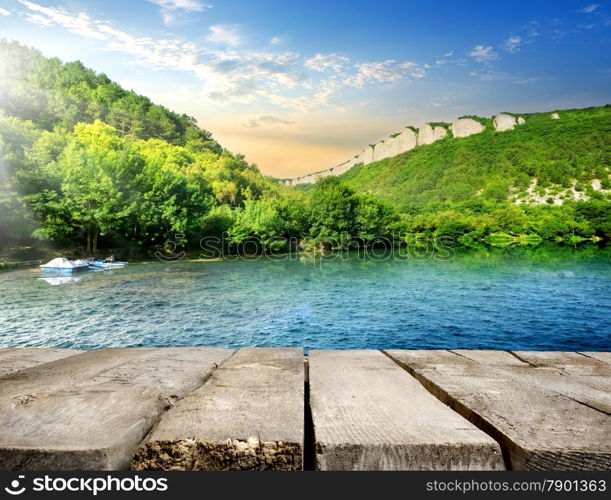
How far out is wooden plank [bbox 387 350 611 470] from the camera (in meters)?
1.03

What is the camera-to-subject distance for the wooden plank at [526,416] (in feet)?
3.38

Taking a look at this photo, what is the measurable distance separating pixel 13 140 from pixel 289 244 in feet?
130

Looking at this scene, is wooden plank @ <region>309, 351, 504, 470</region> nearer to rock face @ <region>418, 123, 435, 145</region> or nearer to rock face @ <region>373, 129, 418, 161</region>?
rock face @ <region>373, 129, 418, 161</region>

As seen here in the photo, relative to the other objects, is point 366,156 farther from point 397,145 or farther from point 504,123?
point 504,123

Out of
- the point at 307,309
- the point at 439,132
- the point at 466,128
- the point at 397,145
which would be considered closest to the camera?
the point at 307,309

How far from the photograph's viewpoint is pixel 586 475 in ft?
3.42

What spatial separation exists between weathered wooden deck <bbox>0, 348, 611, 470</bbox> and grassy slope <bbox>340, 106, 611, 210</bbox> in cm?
10120

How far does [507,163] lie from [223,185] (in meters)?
94.2

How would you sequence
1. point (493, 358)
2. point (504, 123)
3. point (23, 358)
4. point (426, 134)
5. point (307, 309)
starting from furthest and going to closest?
point (426, 134), point (504, 123), point (307, 309), point (23, 358), point (493, 358)

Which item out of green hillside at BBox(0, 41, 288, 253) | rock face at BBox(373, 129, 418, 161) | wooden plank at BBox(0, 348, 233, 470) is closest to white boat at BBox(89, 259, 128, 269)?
green hillside at BBox(0, 41, 288, 253)

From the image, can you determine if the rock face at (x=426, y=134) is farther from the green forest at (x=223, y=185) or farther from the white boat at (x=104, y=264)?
the white boat at (x=104, y=264)

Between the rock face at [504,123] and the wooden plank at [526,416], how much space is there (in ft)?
559

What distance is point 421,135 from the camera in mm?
174125

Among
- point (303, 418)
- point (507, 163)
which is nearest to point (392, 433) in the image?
point (303, 418)
